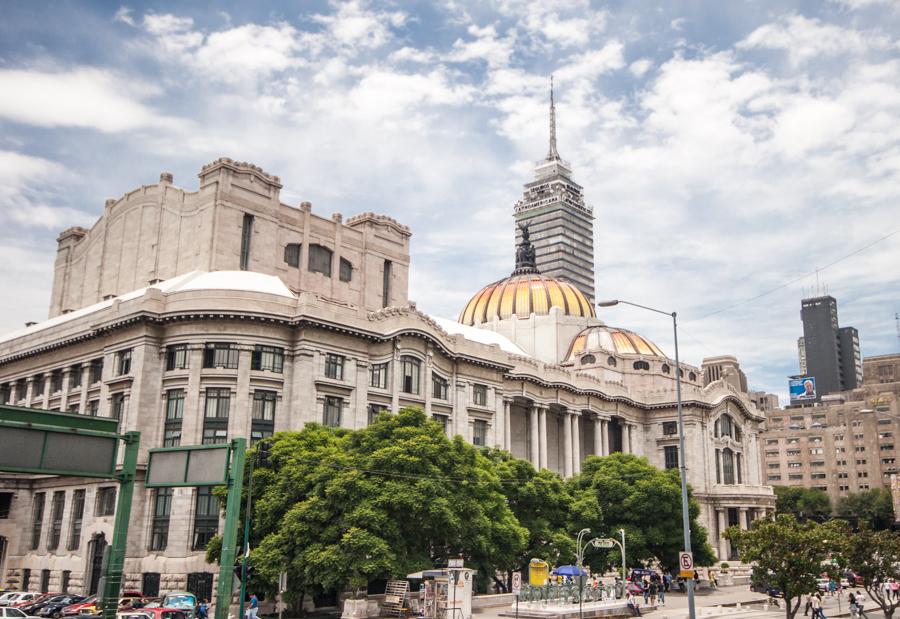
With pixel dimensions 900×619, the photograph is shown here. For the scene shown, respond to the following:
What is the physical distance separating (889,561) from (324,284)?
180ft

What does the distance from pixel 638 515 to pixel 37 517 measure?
47.9m

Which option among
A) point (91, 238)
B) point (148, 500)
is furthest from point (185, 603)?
point (91, 238)

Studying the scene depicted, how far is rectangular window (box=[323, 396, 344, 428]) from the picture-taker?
208 ft

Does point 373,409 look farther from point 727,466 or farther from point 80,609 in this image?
point 727,466

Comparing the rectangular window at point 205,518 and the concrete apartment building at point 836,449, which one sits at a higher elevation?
the concrete apartment building at point 836,449

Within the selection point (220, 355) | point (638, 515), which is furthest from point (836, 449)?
point (220, 355)

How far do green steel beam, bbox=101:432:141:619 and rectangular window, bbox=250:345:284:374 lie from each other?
31717 millimetres

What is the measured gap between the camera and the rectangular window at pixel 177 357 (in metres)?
60.9

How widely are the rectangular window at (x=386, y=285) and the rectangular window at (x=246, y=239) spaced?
17.5 m

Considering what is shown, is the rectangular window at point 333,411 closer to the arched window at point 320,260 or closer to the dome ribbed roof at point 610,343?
the arched window at point 320,260

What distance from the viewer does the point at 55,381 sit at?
7144 centimetres


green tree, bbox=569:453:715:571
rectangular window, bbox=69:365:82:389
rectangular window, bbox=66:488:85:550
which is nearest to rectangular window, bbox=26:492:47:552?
rectangular window, bbox=66:488:85:550

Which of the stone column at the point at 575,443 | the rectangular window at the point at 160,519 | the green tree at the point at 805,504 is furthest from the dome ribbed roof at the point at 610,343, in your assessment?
the rectangular window at the point at 160,519

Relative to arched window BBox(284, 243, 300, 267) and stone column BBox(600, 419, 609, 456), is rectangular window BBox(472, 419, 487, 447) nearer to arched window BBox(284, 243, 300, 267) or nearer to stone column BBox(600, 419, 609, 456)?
arched window BBox(284, 243, 300, 267)
